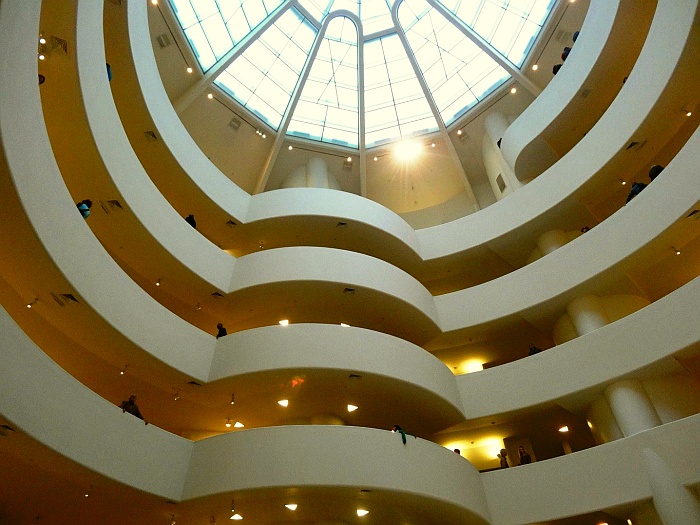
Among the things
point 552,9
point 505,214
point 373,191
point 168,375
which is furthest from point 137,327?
point 552,9

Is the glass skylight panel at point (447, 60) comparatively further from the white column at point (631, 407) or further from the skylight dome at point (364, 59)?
the white column at point (631, 407)

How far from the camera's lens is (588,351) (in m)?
14.8

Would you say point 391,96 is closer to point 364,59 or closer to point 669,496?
point 364,59

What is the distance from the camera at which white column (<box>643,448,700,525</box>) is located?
1086cm

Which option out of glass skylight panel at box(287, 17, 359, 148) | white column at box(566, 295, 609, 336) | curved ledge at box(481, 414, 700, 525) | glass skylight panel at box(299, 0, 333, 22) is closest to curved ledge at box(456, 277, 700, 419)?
white column at box(566, 295, 609, 336)

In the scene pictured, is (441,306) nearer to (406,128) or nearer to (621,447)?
(621,447)

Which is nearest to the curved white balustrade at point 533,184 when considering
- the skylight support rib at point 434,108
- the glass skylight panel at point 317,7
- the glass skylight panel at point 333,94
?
the skylight support rib at point 434,108

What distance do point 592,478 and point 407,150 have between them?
18618 millimetres

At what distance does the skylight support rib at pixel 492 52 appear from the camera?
23531 millimetres

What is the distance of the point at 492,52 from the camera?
2350 cm

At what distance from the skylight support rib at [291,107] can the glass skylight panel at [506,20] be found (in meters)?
5.63

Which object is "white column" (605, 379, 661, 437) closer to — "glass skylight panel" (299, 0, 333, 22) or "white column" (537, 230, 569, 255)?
"white column" (537, 230, 569, 255)

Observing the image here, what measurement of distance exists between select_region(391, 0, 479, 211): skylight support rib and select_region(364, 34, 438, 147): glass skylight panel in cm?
60

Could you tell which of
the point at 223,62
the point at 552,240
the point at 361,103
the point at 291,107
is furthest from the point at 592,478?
the point at 223,62
